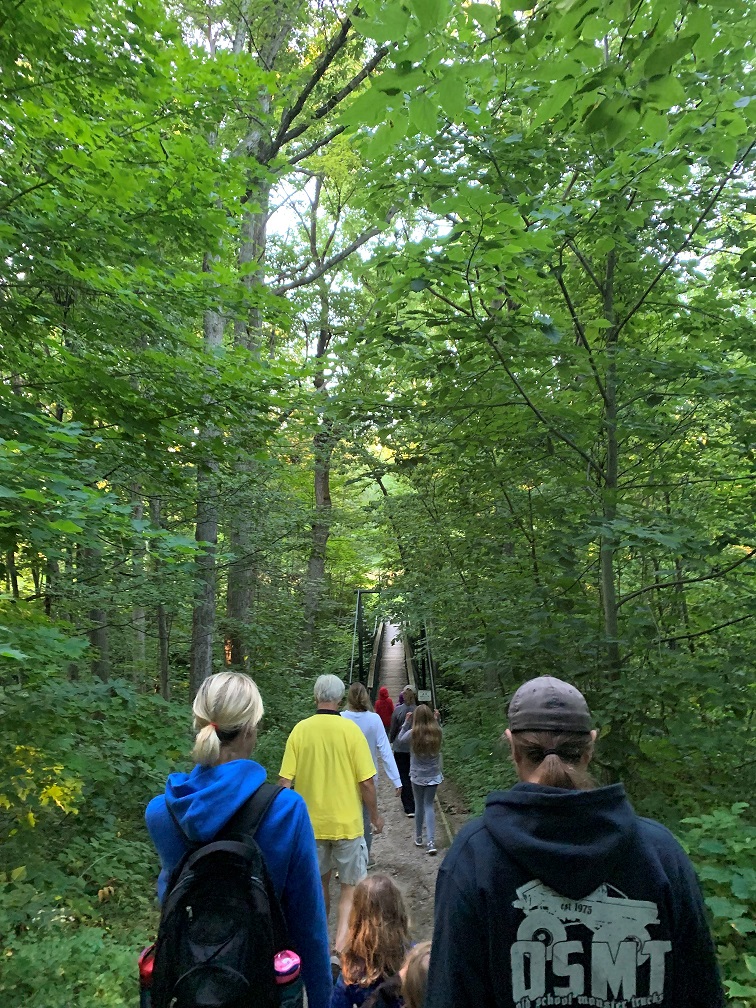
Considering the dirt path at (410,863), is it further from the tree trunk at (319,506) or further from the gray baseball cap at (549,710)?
the tree trunk at (319,506)

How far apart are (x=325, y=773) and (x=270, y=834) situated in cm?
225

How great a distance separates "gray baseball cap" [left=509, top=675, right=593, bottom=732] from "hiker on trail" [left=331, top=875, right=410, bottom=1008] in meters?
1.62

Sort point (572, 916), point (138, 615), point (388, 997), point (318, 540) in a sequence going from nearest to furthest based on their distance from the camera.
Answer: point (572, 916)
point (388, 997)
point (138, 615)
point (318, 540)

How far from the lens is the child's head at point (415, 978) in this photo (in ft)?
6.59

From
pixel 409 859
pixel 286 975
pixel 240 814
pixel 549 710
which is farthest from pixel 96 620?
pixel 549 710

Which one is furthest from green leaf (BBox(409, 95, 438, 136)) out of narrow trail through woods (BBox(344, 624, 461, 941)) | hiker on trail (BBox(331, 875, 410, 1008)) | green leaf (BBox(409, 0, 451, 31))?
narrow trail through woods (BBox(344, 624, 461, 941))

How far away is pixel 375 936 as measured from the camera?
2533 mm

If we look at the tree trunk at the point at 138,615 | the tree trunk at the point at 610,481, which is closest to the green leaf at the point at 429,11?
the tree trunk at the point at 610,481

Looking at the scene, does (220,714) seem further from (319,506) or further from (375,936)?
(319,506)

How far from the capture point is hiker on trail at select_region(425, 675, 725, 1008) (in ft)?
3.97

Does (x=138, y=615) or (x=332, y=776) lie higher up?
(x=138, y=615)

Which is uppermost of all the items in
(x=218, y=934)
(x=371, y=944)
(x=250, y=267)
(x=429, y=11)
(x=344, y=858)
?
(x=250, y=267)

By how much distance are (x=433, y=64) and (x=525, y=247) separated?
5.25ft

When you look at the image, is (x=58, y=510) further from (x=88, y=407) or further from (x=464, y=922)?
(x=464, y=922)
